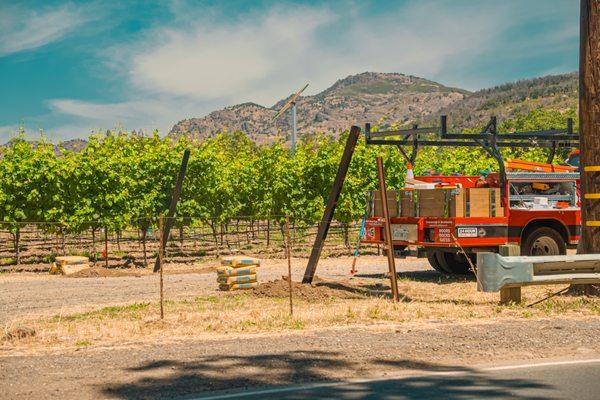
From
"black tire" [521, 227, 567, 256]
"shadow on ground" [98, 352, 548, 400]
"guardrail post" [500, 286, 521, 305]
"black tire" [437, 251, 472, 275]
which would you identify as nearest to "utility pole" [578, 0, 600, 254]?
"guardrail post" [500, 286, 521, 305]

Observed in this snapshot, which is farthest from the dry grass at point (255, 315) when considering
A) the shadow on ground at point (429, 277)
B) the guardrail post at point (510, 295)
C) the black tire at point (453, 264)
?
the black tire at point (453, 264)

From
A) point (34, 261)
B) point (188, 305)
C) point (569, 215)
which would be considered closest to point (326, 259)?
point (34, 261)

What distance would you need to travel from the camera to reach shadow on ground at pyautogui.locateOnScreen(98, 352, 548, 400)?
262 inches

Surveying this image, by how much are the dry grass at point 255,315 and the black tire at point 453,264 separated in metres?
4.30

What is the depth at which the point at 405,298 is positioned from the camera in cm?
1430

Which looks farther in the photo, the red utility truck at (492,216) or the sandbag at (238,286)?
the sandbag at (238,286)

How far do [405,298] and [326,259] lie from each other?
54.6ft

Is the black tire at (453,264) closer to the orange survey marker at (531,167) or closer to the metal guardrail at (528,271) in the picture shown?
the orange survey marker at (531,167)

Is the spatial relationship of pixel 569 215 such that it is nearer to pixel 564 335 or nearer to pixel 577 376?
pixel 564 335

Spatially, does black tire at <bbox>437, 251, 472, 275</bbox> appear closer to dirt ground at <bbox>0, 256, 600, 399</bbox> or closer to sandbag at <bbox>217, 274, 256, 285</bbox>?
dirt ground at <bbox>0, 256, 600, 399</bbox>

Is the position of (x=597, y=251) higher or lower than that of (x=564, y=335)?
higher

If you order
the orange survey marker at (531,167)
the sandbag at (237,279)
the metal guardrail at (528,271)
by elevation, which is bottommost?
the sandbag at (237,279)

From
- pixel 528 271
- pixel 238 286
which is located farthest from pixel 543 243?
pixel 238 286

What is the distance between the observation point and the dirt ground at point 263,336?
7.63 m
